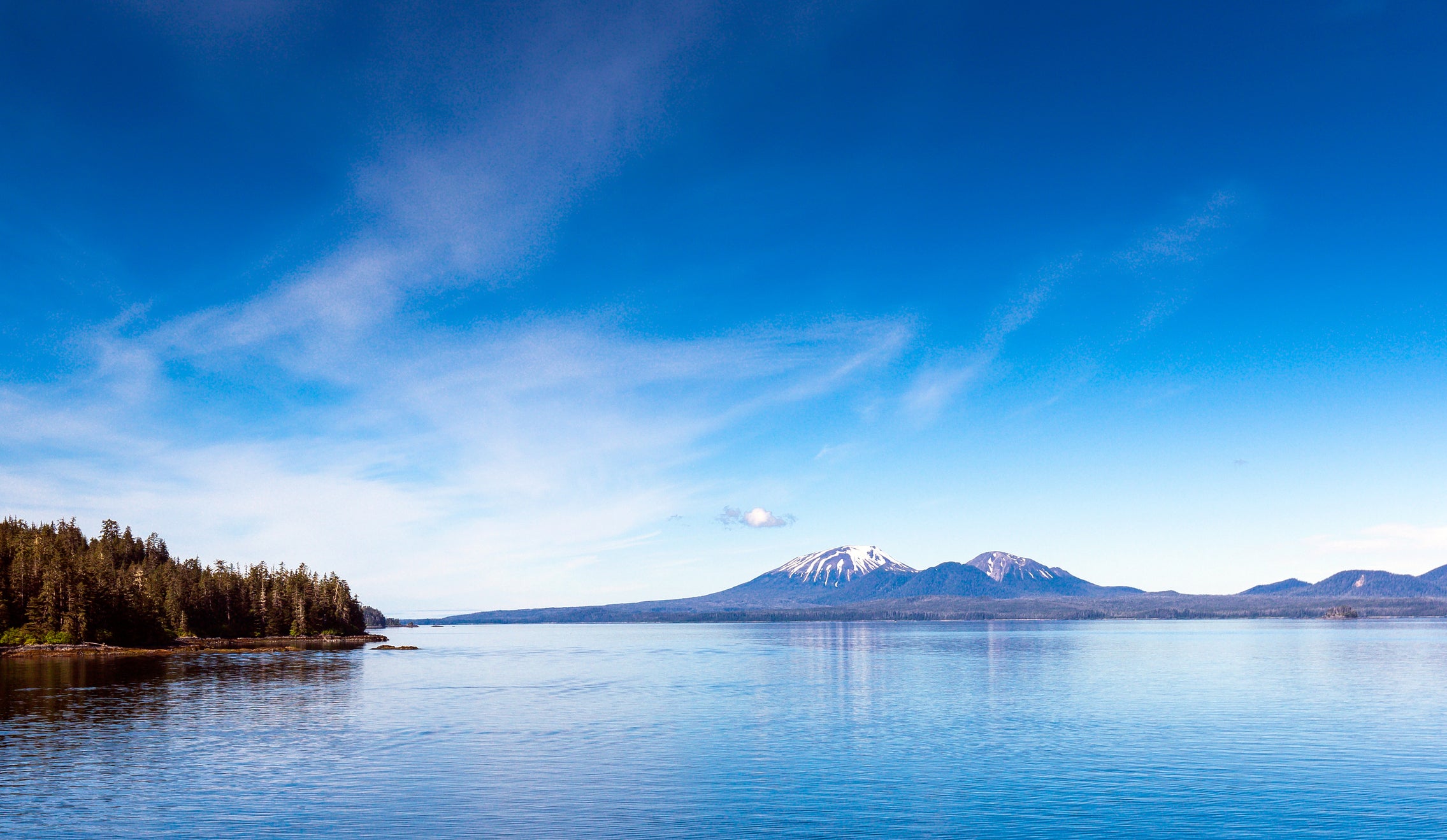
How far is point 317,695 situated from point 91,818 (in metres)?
44.2

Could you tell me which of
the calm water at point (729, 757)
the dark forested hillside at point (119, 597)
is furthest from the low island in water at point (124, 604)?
the calm water at point (729, 757)

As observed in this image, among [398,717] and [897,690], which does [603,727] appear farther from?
[897,690]

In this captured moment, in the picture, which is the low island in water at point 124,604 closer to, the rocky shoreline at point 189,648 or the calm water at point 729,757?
the rocky shoreline at point 189,648

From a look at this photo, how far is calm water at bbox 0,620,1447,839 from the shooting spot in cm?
3091

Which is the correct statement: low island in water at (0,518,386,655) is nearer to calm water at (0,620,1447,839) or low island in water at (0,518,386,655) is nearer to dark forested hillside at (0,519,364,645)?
dark forested hillside at (0,519,364,645)

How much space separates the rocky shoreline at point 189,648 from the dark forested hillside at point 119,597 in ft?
11.6

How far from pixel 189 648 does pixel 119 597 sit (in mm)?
13269

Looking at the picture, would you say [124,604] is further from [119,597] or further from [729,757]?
[729,757]

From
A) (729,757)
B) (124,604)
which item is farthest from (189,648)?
(729,757)

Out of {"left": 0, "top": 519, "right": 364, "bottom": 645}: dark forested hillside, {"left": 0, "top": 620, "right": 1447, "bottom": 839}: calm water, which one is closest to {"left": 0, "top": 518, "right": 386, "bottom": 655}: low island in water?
{"left": 0, "top": 519, "right": 364, "bottom": 645}: dark forested hillside

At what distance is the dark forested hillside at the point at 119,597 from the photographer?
134 meters

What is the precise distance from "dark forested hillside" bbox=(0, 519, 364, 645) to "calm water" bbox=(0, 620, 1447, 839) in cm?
5345

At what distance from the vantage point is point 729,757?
43625mm

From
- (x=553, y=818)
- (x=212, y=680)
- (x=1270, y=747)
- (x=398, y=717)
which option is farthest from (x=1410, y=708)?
(x=212, y=680)
